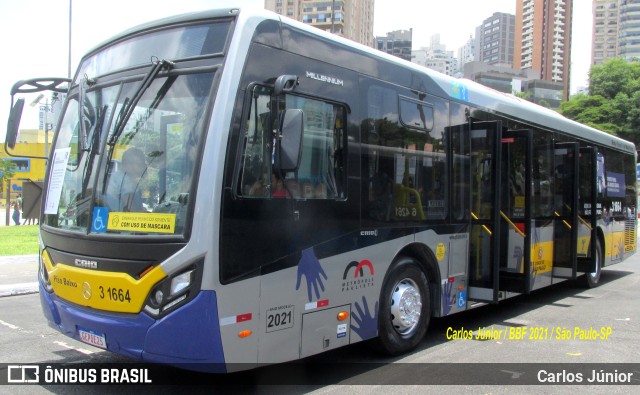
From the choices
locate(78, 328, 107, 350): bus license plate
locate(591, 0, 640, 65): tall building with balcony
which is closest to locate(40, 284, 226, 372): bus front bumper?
locate(78, 328, 107, 350): bus license plate

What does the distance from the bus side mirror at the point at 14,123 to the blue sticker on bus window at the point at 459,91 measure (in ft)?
15.9

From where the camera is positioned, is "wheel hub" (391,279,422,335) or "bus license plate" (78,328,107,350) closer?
"bus license plate" (78,328,107,350)

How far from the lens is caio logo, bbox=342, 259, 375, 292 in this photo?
500cm

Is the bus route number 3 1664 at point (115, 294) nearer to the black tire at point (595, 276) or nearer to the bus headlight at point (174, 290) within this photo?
the bus headlight at point (174, 290)

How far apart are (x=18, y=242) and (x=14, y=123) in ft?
44.4

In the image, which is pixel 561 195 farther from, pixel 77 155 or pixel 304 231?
pixel 77 155

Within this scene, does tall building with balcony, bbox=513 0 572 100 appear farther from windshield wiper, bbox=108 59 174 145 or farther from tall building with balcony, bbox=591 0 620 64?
windshield wiper, bbox=108 59 174 145

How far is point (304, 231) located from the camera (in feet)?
15.0

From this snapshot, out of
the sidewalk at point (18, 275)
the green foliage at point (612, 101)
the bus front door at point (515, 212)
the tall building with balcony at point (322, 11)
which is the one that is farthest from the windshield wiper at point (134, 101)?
the tall building with balcony at point (322, 11)

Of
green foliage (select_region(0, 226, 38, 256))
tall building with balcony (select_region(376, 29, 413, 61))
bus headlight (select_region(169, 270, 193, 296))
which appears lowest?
green foliage (select_region(0, 226, 38, 256))

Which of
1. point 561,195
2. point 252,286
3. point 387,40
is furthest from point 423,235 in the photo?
point 387,40

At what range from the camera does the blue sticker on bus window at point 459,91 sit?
682 centimetres

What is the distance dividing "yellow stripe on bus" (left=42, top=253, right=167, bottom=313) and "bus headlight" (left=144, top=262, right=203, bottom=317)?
0.06m

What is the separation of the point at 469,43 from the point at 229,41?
196408 mm
